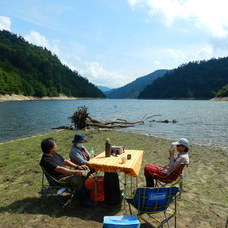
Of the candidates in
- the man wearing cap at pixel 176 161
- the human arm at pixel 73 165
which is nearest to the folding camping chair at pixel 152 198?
the man wearing cap at pixel 176 161

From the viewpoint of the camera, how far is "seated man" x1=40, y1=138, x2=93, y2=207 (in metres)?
5.75

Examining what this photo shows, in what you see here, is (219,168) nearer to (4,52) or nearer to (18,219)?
(18,219)

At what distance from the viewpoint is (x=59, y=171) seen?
5773 millimetres

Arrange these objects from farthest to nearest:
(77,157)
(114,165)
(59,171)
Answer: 1. (77,157)
2. (59,171)
3. (114,165)

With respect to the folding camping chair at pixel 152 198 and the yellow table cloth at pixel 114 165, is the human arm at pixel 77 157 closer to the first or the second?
the yellow table cloth at pixel 114 165

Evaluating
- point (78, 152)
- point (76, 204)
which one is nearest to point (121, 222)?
point (76, 204)

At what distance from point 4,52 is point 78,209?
7906 inches

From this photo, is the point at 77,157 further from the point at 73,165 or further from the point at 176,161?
the point at 176,161

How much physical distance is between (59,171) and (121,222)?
7.43ft

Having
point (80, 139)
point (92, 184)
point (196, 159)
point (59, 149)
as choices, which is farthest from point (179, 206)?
point (59, 149)

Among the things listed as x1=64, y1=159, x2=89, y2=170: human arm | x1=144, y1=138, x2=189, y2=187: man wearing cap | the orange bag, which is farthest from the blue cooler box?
x1=64, y1=159, x2=89, y2=170: human arm

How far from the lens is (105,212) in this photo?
5.57m

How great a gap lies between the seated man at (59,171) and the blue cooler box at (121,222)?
1523mm

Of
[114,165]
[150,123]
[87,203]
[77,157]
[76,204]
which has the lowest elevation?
[150,123]
